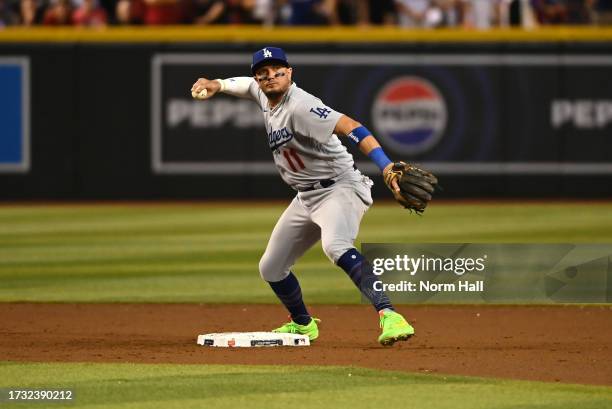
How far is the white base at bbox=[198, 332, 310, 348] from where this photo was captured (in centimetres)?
827

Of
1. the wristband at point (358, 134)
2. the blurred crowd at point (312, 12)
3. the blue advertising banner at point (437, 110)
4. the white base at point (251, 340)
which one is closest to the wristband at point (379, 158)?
the wristband at point (358, 134)

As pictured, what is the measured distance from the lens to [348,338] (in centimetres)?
882

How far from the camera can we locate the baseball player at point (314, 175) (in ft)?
25.4

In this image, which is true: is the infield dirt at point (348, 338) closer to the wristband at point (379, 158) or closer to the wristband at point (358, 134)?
the wristband at point (379, 158)

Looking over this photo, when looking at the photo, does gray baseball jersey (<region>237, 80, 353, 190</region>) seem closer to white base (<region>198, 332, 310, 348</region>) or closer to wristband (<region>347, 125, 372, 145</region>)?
wristband (<region>347, 125, 372, 145</region>)

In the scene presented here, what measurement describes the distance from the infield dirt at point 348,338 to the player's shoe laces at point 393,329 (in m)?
0.12

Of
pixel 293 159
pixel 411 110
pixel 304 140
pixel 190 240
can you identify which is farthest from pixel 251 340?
pixel 411 110

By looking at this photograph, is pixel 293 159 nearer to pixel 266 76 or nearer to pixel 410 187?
pixel 266 76

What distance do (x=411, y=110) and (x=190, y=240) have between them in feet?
20.7

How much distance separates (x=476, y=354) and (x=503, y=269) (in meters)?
2.00

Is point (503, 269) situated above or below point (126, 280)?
above

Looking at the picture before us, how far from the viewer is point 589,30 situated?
66.7 ft

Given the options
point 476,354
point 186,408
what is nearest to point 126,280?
point 476,354

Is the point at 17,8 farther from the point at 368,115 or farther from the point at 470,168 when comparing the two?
the point at 470,168
